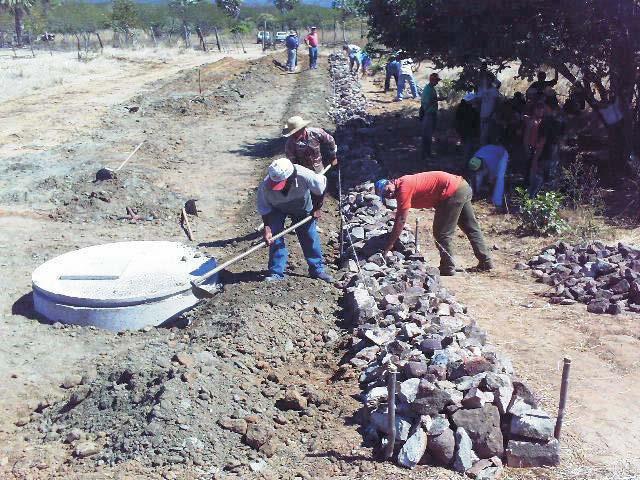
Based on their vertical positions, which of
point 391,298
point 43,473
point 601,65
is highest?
point 601,65

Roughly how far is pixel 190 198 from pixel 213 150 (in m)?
3.40

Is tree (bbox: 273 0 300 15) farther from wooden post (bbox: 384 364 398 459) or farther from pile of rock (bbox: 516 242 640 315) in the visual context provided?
wooden post (bbox: 384 364 398 459)

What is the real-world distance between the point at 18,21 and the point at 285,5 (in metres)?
24.6

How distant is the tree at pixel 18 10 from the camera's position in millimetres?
51344

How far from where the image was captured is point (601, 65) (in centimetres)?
1053

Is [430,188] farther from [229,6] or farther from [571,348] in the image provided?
[229,6]

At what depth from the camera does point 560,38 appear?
10008 millimetres

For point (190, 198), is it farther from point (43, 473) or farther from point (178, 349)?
point (43, 473)

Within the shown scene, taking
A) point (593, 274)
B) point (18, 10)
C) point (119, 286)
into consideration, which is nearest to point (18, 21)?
point (18, 10)

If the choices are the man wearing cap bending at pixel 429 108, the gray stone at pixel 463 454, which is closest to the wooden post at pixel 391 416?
the gray stone at pixel 463 454

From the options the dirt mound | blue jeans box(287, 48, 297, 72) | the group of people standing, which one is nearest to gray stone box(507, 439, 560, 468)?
the dirt mound

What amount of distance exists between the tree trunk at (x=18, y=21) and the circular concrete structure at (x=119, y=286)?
4944 cm

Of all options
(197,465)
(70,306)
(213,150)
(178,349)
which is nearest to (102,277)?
(70,306)

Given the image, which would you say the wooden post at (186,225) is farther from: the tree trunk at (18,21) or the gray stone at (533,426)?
the tree trunk at (18,21)
